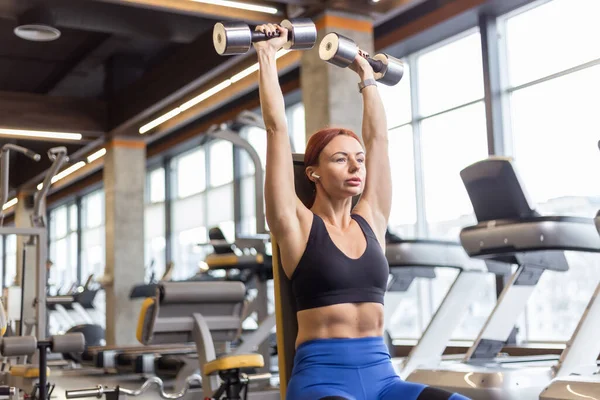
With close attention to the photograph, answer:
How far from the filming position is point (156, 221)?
14266 mm

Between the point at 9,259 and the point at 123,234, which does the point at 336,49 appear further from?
the point at 9,259

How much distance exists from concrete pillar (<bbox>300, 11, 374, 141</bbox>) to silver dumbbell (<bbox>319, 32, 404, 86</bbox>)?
3802mm

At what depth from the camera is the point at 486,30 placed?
7.59 metres

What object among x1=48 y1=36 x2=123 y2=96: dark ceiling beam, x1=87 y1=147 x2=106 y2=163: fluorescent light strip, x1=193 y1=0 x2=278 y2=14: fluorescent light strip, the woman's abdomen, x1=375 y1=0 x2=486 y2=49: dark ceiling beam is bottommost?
the woman's abdomen

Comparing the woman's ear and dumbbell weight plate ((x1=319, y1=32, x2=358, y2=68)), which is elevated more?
dumbbell weight plate ((x1=319, y1=32, x2=358, y2=68))

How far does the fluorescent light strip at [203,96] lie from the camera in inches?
324

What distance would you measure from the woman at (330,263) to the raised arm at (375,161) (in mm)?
32

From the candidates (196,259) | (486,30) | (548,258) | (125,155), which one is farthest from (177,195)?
(548,258)

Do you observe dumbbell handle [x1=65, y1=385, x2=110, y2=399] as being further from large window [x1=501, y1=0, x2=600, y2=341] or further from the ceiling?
large window [x1=501, y1=0, x2=600, y2=341]

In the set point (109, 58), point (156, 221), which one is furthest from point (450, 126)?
point (156, 221)

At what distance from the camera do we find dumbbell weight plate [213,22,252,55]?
1904 millimetres

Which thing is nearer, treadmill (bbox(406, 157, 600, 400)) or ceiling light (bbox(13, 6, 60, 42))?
treadmill (bbox(406, 157, 600, 400))

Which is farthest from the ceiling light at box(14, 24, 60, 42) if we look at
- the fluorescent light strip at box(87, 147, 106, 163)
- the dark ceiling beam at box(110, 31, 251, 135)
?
the fluorescent light strip at box(87, 147, 106, 163)

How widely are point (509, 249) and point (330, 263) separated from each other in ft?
7.47
